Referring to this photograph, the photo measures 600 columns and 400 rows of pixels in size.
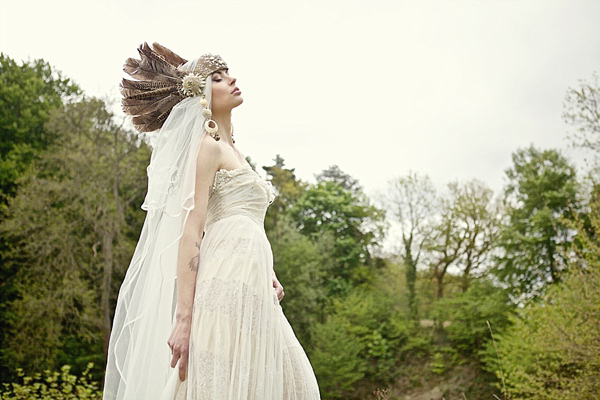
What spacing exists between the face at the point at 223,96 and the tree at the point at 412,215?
68.9 ft

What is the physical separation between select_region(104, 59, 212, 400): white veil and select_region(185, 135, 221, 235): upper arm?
0.10 feet

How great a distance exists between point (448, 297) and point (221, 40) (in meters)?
14.4

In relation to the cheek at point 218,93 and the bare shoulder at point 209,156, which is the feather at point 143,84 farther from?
the bare shoulder at point 209,156

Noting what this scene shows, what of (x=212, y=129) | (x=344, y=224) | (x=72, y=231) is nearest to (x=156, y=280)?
(x=212, y=129)

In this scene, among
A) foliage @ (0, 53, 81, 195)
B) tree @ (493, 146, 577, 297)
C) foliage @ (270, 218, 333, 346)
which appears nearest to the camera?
foliage @ (0, 53, 81, 195)

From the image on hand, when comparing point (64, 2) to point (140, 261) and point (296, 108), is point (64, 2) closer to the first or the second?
point (140, 261)

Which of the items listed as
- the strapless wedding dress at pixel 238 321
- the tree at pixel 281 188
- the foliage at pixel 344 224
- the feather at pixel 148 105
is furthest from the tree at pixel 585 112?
the strapless wedding dress at pixel 238 321

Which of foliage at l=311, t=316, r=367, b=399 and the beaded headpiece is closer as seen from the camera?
the beaded headpiece

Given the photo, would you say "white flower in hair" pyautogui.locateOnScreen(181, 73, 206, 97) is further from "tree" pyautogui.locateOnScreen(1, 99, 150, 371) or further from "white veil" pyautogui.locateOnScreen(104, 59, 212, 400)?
"tree" pyautogui.locateOnScreen(1, 99, 150, 371)

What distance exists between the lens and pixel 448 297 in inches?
894

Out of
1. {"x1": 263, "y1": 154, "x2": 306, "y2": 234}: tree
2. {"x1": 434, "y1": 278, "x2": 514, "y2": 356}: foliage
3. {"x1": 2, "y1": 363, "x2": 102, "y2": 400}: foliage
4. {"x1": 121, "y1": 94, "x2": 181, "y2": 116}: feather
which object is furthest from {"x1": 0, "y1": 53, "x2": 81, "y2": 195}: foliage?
{"x1": 121, "y1": 94, "x2": 181, "y2": 116}: feather

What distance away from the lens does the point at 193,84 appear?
2.50 meters

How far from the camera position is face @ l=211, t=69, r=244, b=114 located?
2520mm

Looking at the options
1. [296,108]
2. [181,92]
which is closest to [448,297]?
[296,108]
